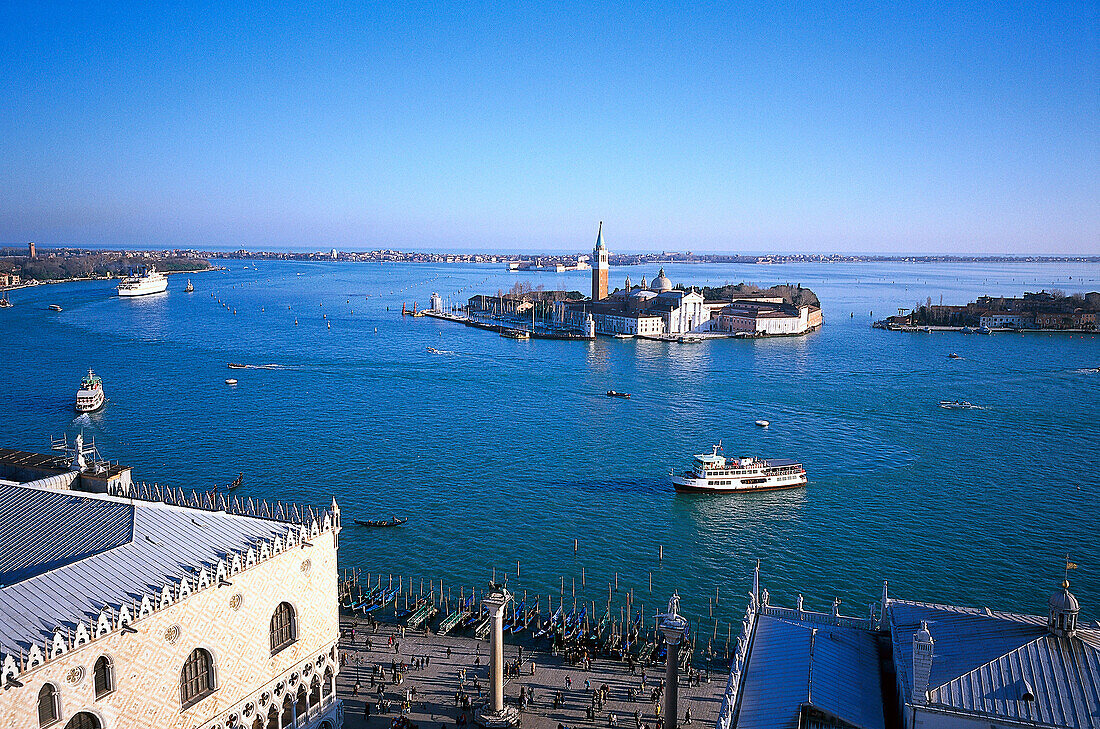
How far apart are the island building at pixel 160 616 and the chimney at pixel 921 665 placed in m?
7.63

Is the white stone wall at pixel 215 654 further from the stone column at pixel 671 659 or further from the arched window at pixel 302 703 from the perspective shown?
the stone column at pixel 671 659

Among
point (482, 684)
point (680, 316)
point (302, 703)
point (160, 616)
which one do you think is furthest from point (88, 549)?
point (680, 316)

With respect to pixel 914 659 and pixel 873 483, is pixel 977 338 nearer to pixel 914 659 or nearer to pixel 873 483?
pixel 873 483

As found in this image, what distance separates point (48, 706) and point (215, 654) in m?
1.98

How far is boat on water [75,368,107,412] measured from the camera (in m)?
32.8

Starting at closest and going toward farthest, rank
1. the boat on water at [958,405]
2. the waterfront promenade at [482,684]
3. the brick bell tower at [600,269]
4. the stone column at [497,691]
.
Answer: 1. the stone column at [497,691]
2. the waterfront promenade at [482,684]
3. the boat on water at [958,405]
4. the brick bell tower at [600,269]

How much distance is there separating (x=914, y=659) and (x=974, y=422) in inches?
1116

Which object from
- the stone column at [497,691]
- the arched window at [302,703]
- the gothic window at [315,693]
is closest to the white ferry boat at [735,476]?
the stone column at [497,691]

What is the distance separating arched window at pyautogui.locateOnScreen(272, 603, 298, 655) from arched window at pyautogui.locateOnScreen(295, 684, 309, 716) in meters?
0.69

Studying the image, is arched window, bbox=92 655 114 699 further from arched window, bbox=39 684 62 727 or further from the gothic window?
the gothic window

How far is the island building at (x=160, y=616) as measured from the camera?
811cm

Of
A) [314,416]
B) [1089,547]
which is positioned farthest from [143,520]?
[314,416]

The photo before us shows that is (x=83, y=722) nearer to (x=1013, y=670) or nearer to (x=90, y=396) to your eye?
(x=1013, y=670)

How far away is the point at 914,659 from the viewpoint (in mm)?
8578
